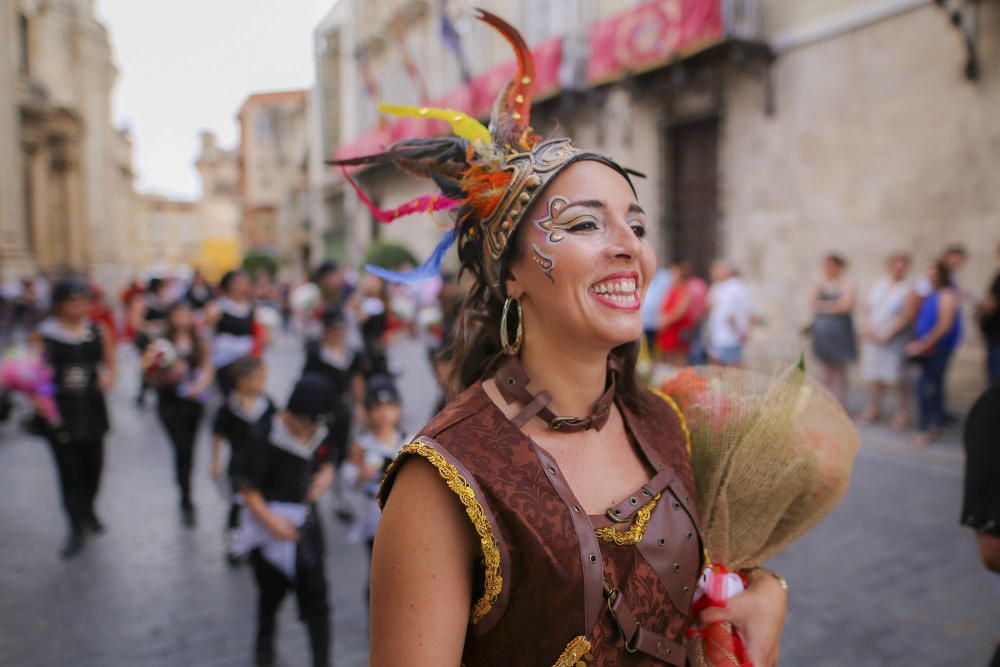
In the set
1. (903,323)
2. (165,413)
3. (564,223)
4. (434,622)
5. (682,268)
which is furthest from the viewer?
(682,268)

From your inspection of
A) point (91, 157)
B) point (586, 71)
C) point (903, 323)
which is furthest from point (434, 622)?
point (91, 157)

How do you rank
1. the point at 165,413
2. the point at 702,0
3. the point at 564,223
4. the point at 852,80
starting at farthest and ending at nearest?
the point at 702,0
the point at 852,80
the point at 165,413
the point at 564,223

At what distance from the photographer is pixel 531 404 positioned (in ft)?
5.37

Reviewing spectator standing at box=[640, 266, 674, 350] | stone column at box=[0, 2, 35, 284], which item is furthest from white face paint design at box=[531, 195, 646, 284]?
stone column at box=[0, 2, 35, 284]

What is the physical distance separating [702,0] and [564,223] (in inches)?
450

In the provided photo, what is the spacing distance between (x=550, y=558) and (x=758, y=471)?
65 centimetres

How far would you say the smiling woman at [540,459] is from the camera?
1406 mm

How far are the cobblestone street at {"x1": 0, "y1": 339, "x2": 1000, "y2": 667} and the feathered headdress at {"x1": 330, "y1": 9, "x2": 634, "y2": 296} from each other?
273cm

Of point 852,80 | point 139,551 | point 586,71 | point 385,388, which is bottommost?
point 139,551

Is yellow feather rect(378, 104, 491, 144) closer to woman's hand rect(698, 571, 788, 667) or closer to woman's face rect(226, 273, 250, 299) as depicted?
woman's hand rect(698, 571, 788, 667)

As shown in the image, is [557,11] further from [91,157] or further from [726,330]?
[91,157]

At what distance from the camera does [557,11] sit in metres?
16.4

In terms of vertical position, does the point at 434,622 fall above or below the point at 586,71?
below

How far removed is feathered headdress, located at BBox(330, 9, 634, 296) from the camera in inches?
66.3
